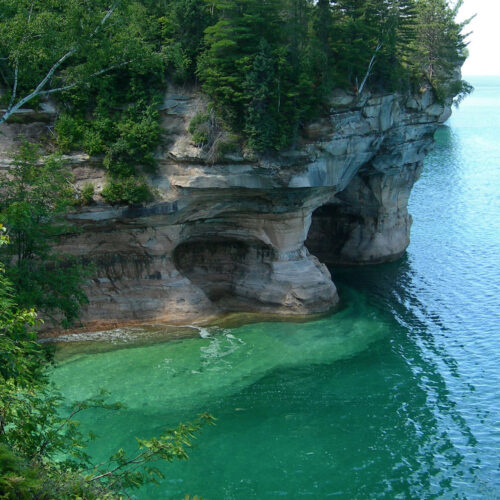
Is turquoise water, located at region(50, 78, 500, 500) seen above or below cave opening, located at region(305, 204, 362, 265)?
below

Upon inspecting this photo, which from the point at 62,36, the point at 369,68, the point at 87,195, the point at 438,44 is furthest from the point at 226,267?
the point at 438,44

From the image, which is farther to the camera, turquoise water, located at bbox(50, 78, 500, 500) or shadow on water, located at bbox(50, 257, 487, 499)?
turquoise water, located at bbox(50, 78, 500, 500)

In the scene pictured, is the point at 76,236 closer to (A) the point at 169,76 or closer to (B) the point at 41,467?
(A) the point at 169,76

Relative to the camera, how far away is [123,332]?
84.6 feet

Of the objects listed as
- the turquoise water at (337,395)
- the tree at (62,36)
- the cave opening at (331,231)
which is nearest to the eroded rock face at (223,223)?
the turquoise water at (337,395)

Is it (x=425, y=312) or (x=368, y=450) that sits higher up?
(x=425, y=312)

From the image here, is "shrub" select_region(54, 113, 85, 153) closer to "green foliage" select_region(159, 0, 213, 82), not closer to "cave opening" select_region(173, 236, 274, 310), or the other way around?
"green foliage" select_region(159, 0, 213, 82)

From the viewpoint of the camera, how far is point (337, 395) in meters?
21.5

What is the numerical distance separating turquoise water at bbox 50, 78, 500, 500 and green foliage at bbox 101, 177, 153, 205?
6.56m

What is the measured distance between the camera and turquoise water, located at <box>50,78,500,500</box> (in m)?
17.1

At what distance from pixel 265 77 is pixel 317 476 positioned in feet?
56.5

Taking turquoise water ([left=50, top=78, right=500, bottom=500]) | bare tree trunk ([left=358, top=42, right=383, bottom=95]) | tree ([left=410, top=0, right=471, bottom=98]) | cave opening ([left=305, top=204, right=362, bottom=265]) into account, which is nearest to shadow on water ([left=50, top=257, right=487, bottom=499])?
turquoise water ([left=50, top=78, right=500, bottom=500])

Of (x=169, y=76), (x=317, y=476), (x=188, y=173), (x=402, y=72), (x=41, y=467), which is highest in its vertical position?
(x=402, y=72)

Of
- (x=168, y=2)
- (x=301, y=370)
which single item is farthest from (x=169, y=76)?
(x=301, y=370)
